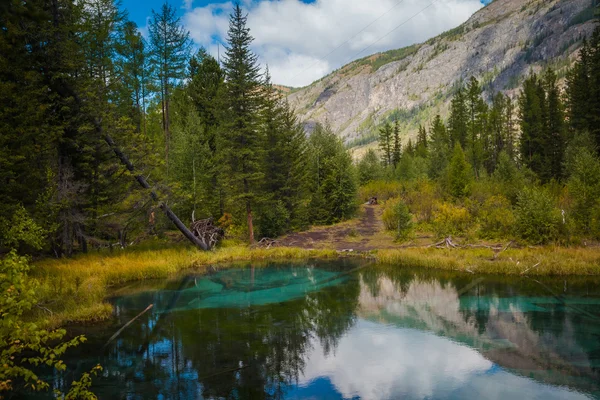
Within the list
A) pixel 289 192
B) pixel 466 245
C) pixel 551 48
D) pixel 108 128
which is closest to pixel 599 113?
pixel 466 245

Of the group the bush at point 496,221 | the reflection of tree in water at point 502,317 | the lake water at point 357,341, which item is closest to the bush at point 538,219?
the bush at point 496,221

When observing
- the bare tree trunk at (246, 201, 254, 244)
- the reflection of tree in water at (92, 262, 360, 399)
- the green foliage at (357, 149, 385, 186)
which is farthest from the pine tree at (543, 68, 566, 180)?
the reflection of tree in water at (92, 262, 360, 399)

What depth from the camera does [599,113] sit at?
32.4 meters

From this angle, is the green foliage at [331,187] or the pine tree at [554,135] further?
the pine tree at [554,135]

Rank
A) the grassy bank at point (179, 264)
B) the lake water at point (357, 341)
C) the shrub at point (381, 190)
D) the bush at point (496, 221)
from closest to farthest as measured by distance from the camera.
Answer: the lake water at point (357, 341) → the grassy bank at point (179, 264) → the bush at point (496, 221) → the shrub at point (381, 190)

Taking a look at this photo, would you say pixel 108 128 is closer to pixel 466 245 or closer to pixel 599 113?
pixel 466 245

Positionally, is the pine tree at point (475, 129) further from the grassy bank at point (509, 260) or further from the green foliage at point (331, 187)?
the grassy bank at point (509, 260)

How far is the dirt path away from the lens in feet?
77.8

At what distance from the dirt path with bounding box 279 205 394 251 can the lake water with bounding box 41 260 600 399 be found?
672 centimetres

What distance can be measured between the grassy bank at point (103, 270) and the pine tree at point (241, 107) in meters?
3.07

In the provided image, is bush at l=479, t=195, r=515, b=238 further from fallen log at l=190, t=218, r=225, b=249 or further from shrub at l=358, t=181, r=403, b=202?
shrub at l=358, t=181, r=403, b=202

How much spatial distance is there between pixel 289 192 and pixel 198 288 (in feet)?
43.4

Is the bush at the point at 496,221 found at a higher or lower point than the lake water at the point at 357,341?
higher

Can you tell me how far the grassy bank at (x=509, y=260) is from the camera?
15945mm
